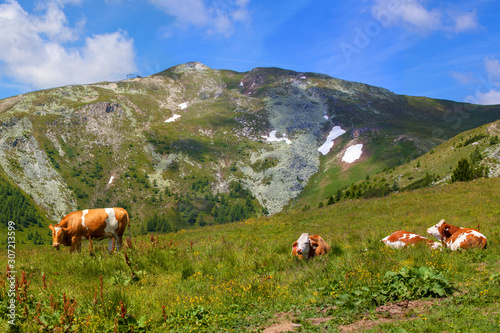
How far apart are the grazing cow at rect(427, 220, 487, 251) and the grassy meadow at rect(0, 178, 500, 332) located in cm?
39

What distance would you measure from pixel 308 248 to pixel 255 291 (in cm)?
453

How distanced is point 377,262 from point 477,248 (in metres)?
4.21

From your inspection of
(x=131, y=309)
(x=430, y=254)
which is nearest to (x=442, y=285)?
A: (x=430, y=254)

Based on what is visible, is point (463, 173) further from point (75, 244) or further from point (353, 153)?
point (353, 153)

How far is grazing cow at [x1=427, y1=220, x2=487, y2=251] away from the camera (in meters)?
10.4

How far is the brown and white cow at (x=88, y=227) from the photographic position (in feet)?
42.0

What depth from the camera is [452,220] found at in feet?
59.1

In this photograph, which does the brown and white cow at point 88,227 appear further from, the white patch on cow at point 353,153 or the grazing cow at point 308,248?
the white patch on cow at point 353,153

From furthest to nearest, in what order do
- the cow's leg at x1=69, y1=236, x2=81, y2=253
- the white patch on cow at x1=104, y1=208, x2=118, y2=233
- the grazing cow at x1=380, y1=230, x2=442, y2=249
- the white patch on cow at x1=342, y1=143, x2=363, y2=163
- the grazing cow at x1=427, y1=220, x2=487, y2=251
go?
the white patch on cow at x1=342, y1=143, x2=363, y2=163 < the white patch on cow at x1=104, y1=208, x2=118, y2=233 < the cow's leg at x1=69, y1=236, x2=81, y2=253 < the grazing cow at x1=380, y1=230, x2=442, y2=249 < the grazing cow at x1=427, y1=220, x2=487, y2=251

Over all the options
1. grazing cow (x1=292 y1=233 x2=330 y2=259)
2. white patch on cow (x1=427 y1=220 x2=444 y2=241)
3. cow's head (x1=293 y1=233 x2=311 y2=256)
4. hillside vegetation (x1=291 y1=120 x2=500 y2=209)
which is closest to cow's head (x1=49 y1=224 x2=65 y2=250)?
grazing cow (x1=292 y1=233 x2=330 y2=259)

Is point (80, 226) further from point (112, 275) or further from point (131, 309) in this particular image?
point (131, 309)

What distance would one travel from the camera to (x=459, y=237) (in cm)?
1098

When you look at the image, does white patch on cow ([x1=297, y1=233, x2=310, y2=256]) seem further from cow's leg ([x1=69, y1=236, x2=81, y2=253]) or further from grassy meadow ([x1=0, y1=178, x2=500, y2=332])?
cow's leg ([x1=69, y1=236, x2=81, y2=253])

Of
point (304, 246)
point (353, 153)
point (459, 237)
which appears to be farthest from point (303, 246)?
point (353, 153)
